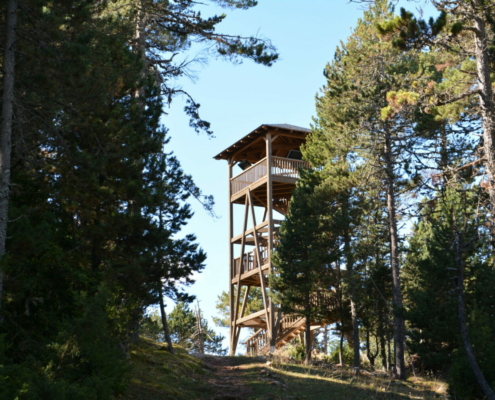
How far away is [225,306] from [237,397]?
25.0 metres

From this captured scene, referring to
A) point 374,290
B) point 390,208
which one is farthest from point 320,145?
point 374,290

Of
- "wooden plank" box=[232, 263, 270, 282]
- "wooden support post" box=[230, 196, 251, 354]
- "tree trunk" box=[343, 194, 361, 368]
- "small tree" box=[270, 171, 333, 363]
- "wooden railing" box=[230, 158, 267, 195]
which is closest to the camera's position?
"tree trunk" box=[343, 194, 361, 368]

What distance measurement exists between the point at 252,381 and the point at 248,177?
497 inches

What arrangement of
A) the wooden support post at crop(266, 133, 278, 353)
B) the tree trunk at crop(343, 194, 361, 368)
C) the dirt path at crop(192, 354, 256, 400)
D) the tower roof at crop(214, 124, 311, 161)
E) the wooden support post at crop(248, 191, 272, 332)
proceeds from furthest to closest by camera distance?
the tower roof at crop(214, 124, 311, 161) → the wooden support post at crop(248, 191, 272, 332) → the wooden support post at crop(266, 133, 278, 353) → the tree trunk at crop(343, 194, 361, 368) → the dirt path at crop(192, 354, 256, 400)

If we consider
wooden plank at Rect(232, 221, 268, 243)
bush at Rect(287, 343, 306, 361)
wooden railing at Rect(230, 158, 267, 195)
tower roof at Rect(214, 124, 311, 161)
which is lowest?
bush at Rect(287, 343, 306, 361)

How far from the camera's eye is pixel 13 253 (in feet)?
32.1

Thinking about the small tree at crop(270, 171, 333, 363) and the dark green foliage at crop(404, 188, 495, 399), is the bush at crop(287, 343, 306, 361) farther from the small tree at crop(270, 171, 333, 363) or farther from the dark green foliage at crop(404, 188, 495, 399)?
the dark green foliage at crop(404, 188, 495, 399)

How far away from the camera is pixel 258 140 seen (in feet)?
85.5

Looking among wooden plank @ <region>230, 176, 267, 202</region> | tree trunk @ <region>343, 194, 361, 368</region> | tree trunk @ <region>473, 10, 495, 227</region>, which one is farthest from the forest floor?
wooden plank @ <region>230, 176, 267, 202</region>

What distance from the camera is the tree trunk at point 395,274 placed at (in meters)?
18.8

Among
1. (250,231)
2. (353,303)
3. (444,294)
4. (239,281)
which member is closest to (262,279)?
(239,281)

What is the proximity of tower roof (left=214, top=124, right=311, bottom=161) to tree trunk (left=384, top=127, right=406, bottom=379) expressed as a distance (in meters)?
5.49

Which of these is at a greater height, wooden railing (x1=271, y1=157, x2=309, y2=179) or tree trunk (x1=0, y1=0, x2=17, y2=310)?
wooden railing (x1=271, y1=157, x2=309, y2=179)

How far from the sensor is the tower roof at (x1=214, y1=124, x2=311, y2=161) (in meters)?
25.2
